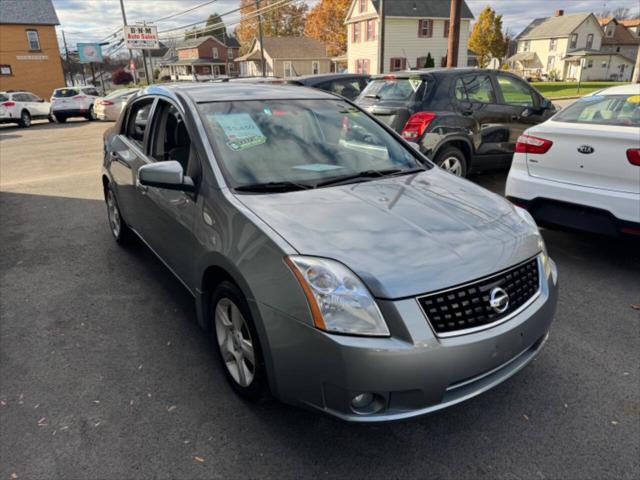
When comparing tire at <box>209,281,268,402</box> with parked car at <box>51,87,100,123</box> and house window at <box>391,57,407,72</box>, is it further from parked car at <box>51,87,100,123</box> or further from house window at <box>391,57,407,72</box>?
house window at <box>391,57,407,72</box>

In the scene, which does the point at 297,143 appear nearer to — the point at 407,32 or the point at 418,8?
the point at 407,32

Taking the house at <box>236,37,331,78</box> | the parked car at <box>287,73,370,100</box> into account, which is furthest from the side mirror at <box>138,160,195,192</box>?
the house at <box>236,37,331,78</box>

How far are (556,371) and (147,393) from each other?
2.51 meters

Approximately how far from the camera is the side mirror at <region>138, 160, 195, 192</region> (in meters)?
2.87

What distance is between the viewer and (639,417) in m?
2.63

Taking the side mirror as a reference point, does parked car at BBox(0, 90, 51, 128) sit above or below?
below

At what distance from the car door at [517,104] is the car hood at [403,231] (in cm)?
501

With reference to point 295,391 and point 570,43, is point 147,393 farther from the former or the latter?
point 570,43

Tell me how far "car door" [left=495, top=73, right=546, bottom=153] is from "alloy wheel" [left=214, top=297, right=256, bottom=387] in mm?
6105

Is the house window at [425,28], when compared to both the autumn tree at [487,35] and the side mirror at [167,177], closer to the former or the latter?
the autumn tree at [487,35]

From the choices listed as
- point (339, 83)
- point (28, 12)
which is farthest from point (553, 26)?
point (339, 83)

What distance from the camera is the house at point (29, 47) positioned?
111 ft

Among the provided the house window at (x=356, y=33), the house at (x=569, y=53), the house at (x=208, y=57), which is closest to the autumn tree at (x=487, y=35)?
the house at (x=569, y=53)

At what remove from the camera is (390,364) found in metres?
2.01
